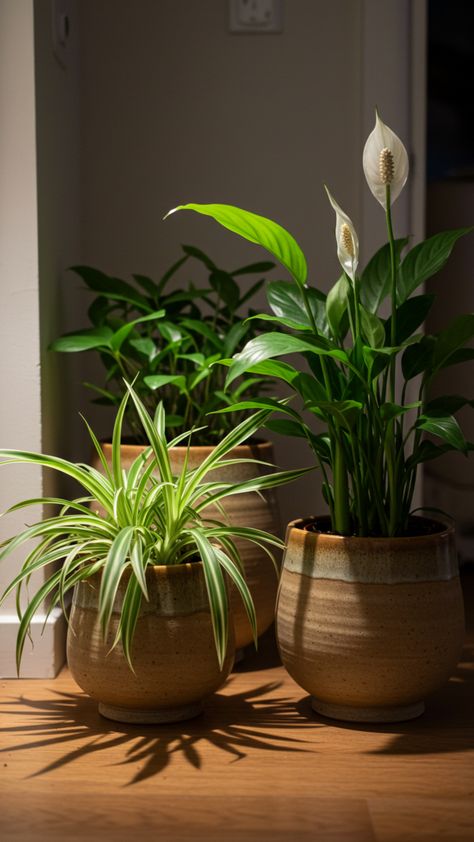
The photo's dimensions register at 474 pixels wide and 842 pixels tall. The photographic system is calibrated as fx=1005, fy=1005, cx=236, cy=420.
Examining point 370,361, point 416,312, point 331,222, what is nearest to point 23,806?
point 370,361

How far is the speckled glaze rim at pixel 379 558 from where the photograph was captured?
1352 millimetres

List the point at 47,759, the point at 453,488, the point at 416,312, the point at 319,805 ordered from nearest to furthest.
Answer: the point at 319,805 < the point at 47,759 < the point at 416,312 < the point at 453,488

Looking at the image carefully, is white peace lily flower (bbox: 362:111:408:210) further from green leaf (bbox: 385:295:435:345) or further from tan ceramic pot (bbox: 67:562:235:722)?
tan ceramic pot (bbox: 67:562:235:722)

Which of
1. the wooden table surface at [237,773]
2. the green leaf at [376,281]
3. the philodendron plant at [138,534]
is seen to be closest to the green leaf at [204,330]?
the philodendron plant at [138,534]

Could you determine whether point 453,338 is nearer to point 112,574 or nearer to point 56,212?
point 112,574

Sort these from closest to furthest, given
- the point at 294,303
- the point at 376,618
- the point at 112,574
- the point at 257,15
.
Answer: the point at 112,574 < the point at 376,618 < the point at 294,303 < the point at 257,15

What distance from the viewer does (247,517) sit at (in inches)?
64.4

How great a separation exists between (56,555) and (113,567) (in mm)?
168

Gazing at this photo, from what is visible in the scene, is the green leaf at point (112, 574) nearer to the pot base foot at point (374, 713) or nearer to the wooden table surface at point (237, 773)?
the wooden table surface at point (237, 773)

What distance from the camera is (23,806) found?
Answer: 117 cm

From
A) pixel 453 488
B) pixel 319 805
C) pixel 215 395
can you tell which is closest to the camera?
pixel 319 805

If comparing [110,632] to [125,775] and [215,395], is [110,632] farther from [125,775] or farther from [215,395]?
[215,395]

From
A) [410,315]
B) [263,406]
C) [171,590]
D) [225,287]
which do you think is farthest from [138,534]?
[225,287]

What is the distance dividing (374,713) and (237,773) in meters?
0.25
